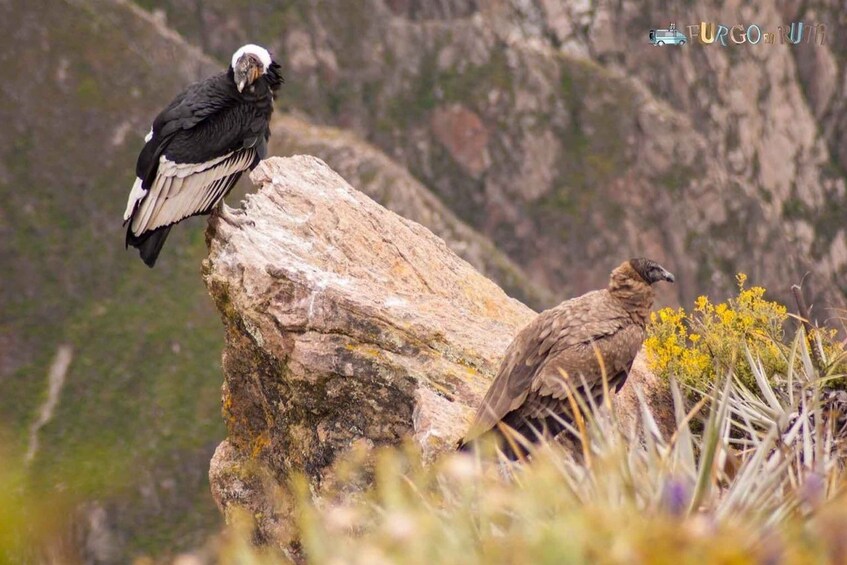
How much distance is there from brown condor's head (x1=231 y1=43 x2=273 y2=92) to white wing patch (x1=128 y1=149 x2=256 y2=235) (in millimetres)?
855

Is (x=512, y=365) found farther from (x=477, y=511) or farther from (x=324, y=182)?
(x=324, y=182)

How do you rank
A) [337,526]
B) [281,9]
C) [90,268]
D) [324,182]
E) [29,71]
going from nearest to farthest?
[337,526], [324,182], [90,268], [29,71], [281,9]

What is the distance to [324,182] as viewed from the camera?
11711mm

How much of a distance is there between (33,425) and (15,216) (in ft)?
65.2

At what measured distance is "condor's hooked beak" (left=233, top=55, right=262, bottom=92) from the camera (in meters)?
10.9

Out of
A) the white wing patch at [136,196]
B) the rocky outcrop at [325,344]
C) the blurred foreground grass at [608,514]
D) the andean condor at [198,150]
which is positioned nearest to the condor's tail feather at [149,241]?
the andean condor at [198,150]

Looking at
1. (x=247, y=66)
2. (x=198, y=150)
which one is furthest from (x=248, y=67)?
(x=198, y=150)

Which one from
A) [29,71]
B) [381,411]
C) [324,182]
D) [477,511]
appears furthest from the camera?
[29,71]

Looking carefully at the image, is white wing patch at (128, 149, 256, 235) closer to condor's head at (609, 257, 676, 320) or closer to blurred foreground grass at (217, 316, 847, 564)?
condor's head at (609, 257, 676, 320)

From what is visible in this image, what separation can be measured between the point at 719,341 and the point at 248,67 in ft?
17.6

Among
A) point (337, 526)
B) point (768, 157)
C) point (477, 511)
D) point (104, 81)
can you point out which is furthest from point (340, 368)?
point (768, 157)

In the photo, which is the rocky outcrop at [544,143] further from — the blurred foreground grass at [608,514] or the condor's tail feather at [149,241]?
the blurred foreground grass at [608,514]

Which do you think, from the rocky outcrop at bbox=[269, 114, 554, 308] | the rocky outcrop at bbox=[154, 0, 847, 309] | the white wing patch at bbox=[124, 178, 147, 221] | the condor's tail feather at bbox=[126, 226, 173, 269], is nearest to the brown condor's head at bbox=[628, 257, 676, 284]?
the condor's tail feather at bbox=[126, 226, 173, 269]

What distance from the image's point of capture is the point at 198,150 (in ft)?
35.6
